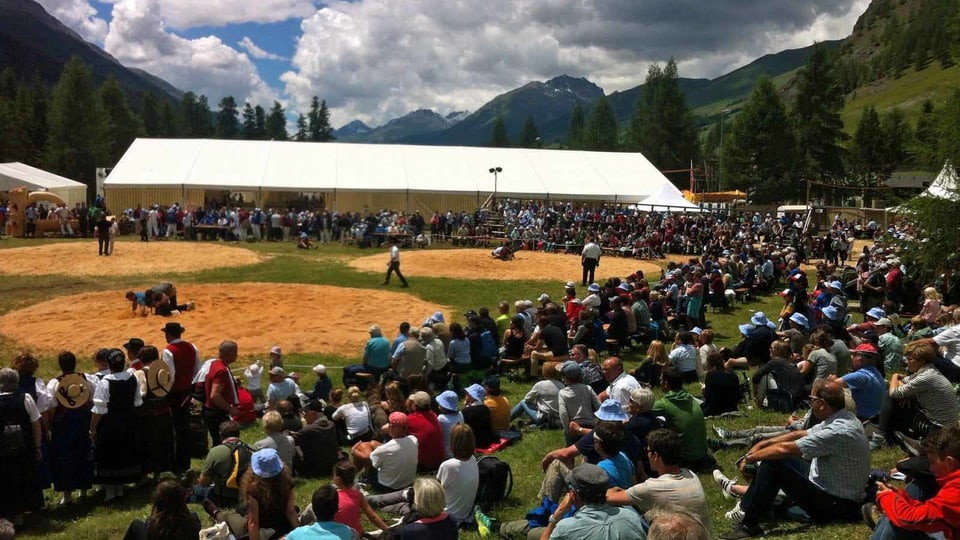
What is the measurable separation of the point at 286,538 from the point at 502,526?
6.97ft

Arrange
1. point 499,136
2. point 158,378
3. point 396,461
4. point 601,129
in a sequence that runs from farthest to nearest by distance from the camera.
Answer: point 499,136, point 601,129, point 158,378, point 396,461

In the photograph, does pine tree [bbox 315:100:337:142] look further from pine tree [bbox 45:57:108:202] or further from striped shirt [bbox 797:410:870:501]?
striped shirt [bbox 797:410:870:501]

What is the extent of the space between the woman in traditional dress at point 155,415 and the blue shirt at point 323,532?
357cm

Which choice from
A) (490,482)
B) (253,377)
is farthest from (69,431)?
(490,482)

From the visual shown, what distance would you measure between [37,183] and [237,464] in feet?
120

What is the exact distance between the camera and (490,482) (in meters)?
6.53

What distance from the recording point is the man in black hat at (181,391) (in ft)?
24.9

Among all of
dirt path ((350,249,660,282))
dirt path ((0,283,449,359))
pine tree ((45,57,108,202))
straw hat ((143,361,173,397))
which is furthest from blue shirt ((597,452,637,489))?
pine tree ((45,57,108,202))

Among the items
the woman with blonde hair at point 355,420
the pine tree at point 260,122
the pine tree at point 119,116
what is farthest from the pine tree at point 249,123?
the woman with blonde hair at point 355,420

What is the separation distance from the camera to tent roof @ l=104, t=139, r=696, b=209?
37.1 meters

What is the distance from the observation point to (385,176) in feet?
129

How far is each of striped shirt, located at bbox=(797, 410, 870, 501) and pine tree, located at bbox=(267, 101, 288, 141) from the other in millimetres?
128610

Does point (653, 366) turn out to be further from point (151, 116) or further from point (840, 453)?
point (151, 116)

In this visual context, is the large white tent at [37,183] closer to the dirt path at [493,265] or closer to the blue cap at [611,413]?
the dirt path at [493,265]
